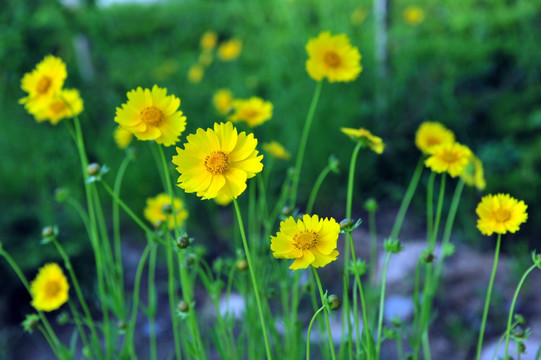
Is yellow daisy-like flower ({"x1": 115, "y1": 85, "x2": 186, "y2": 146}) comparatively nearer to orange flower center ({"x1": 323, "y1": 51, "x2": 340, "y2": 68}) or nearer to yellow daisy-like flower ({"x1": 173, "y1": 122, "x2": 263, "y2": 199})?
yellow daisy-like flower ({"x1": 173, "y1": 122, "x2": 263, "y2": 199})

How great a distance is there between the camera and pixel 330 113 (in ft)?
7.69

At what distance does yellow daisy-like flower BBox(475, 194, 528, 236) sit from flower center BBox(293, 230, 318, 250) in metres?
0.32

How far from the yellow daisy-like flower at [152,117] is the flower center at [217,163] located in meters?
0.13

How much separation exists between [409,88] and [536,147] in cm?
69

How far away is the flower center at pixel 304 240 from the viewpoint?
0.71 metres

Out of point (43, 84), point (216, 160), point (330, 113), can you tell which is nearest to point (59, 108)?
point (43, 84)

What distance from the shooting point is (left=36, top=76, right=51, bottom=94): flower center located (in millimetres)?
1124

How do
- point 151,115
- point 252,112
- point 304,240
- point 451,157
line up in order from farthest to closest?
point 252,112, point 451,157, point 151,115, point 304,240

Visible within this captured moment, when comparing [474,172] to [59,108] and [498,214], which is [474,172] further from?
[59,108]

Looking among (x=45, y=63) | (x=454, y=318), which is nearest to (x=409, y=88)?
(x=454, y=318)

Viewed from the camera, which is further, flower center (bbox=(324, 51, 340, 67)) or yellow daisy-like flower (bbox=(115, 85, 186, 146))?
flower center (bbox=(324, 51, 340, 67))

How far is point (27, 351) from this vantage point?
5.92ft

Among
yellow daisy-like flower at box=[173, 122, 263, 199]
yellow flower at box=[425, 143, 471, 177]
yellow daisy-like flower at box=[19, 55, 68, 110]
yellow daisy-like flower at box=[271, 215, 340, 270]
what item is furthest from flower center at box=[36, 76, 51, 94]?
yellow flower at box=[425, 143, 471, 177]

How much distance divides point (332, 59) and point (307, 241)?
0.63 metres
